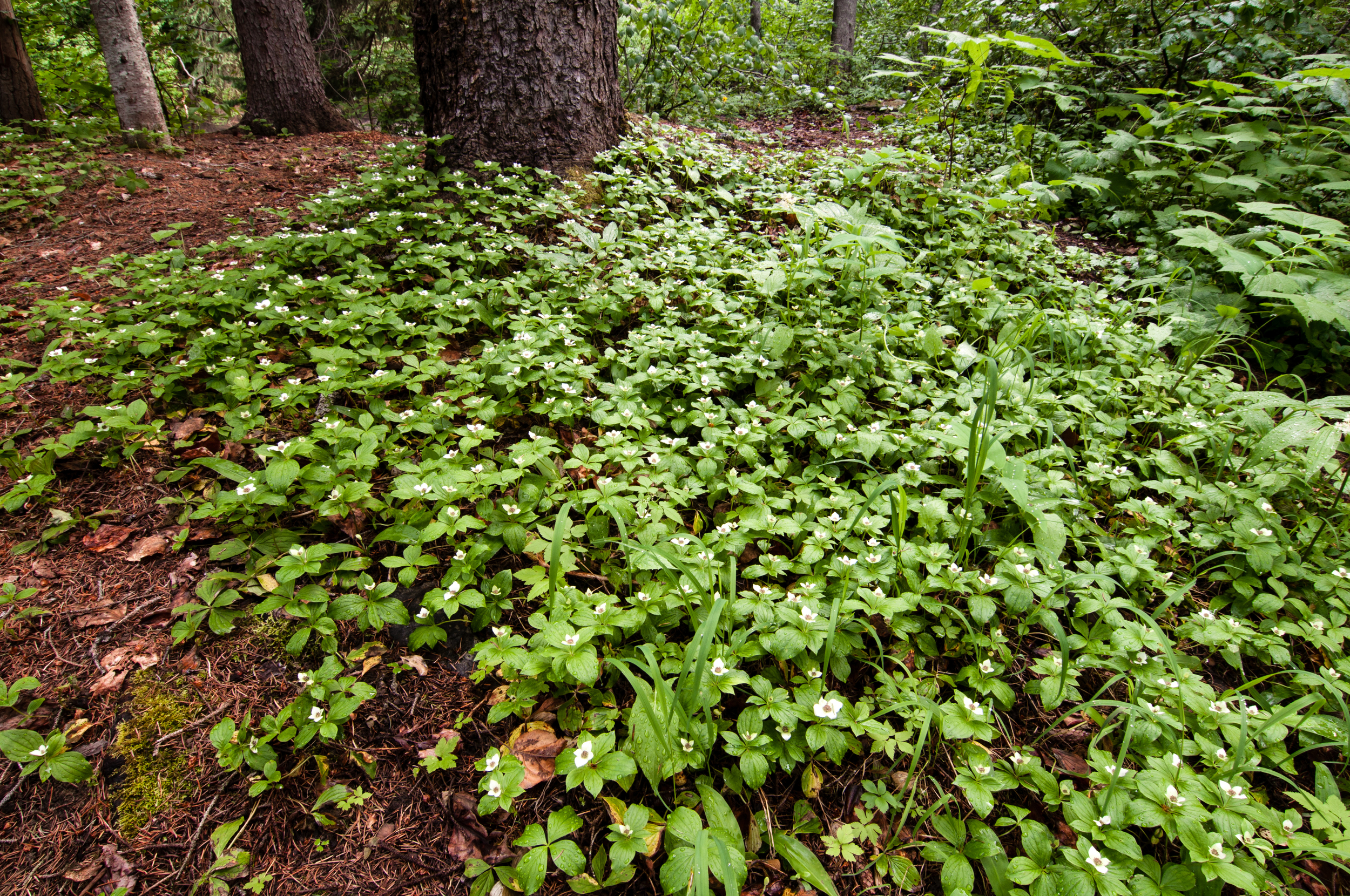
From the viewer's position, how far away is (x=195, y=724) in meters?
1.88

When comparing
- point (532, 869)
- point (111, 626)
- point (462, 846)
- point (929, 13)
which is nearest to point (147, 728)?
point (111, 626)

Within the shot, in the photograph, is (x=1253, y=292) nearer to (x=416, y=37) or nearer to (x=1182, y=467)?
(x=1182, y=467)

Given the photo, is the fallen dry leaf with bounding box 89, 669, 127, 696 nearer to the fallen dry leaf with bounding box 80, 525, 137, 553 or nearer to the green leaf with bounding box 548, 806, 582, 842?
the fallen dry leaf with bounding box 80, 525, 137, 553

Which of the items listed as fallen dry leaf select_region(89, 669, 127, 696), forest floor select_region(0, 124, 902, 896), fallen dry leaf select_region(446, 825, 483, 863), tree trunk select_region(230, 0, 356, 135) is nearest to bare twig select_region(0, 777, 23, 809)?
forest floor select_region(0, 124, 902, 896)

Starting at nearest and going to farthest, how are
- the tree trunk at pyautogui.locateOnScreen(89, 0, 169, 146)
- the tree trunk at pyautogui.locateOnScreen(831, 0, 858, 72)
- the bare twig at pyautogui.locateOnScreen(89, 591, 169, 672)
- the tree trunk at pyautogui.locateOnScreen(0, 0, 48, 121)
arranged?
1. the bare twig at pyautogui.locateOnScreen(89, 591, 169, 672)
2. the tree trunk at pyautogui.locateOnScreen(89, 0, 169, 146)
3. the tree trunk at pyautogui.locateOnScreen(0, 0, 48, 121)
4. the tree trunk at pyautogui.locateOnScreen(831, 0, 858, 72)

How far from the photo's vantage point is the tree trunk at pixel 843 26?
1211 cm

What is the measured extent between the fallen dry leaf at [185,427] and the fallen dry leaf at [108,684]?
4.11 ft

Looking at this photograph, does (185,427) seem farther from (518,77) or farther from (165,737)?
(518,77)

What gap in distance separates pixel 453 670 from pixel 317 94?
8923mm

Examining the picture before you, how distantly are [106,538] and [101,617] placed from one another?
454 millimetres

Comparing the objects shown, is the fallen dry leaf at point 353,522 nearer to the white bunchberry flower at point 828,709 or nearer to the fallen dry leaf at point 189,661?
the fallen dry leaf at point 189,661

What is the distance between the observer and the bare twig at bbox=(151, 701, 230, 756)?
1850mm

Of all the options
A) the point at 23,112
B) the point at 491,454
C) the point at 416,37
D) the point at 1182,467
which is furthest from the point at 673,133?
the point at 23,112

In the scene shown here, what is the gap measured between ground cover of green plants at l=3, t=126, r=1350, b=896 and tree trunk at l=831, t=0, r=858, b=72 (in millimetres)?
10763
